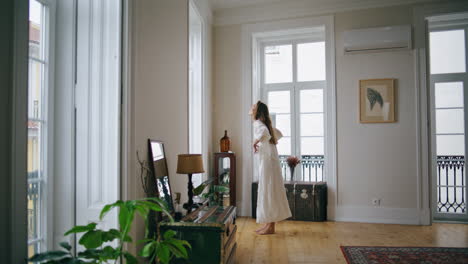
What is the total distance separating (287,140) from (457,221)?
2.64 meters

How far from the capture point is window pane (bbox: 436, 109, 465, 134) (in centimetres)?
423

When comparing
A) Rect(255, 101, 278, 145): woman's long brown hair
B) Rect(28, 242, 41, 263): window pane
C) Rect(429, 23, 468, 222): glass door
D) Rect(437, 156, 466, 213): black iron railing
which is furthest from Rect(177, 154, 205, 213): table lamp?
Rect(437, 156, 466, 213): black iron railing

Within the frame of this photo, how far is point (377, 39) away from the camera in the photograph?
405 cm

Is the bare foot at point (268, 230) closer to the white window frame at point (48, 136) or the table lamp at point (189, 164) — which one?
the table lamp at point (189, 164)

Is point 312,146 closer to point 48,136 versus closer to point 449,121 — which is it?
point 449,121

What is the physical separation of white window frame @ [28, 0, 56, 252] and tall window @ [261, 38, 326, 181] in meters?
3.45

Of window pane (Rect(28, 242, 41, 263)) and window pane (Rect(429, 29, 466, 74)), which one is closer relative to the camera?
window pane (Rect(28, 242, 41, 263))

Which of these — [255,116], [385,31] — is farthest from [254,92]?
[385,31]

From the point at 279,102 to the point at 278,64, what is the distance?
0.63m

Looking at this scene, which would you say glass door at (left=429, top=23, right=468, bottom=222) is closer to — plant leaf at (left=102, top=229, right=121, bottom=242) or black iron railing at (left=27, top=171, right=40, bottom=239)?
plant leaf at (left=102, top=229, right=121, bottom=242)

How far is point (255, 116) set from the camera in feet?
11.8

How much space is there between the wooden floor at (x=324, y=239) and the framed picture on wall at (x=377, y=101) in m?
1.47

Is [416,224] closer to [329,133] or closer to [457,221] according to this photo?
[457,221]

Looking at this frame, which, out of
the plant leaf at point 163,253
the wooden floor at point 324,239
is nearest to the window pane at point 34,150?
the plant leaf at point 163,253
